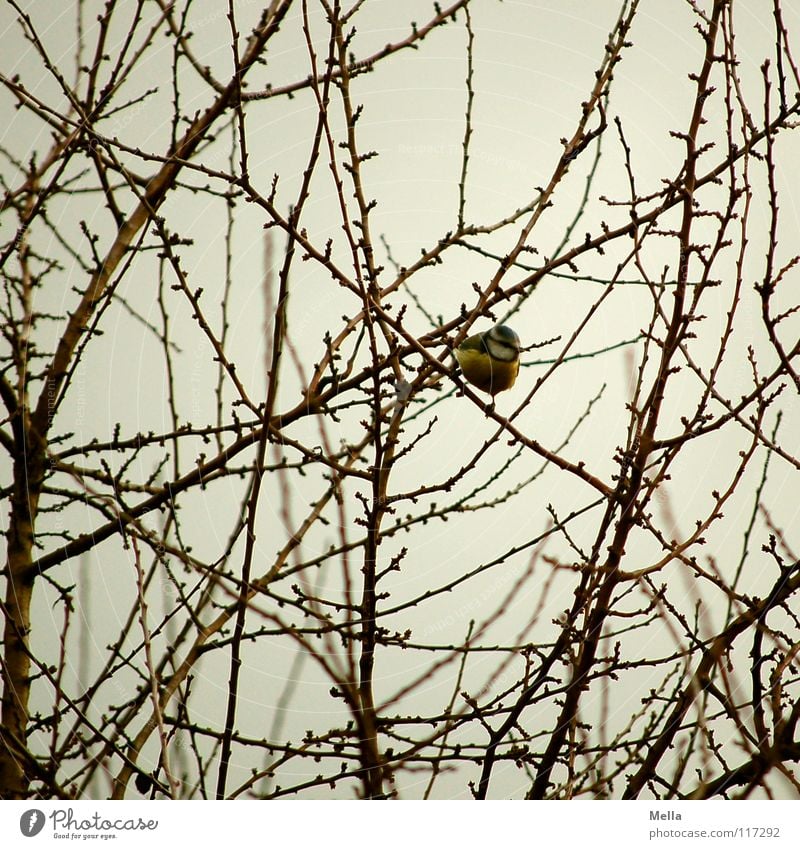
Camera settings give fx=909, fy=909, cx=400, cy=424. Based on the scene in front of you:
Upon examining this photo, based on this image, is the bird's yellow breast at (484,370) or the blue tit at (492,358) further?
the bird's yellow breast at (484,370)

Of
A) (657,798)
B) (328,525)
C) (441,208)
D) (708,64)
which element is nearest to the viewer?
(708,64)

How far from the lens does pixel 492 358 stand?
1892mm

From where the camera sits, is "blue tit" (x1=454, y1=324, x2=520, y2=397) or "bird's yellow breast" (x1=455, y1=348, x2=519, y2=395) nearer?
"blue tit" (x1=454, y1=324, x2=520, y2=397)

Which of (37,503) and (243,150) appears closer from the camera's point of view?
(243,150)

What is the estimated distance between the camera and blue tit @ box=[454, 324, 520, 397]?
185cm

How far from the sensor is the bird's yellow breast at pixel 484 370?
198cm

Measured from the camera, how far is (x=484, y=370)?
2039 millimetres

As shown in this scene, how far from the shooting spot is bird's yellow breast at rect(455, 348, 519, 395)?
1.98m

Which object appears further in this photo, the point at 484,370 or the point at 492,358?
the point at 484,370

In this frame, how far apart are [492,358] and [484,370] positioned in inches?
5.8
